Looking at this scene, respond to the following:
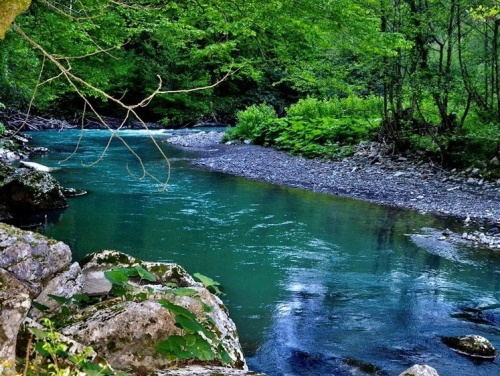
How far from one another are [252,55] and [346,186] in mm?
4500

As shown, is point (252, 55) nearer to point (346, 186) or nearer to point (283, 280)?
point (346, 186)

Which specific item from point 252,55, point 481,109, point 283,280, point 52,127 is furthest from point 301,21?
point 52,127

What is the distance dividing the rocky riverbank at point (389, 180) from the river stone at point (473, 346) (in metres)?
3.83

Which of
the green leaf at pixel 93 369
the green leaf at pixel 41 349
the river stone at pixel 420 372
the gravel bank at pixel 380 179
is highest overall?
the green leaf at pixel 41 349

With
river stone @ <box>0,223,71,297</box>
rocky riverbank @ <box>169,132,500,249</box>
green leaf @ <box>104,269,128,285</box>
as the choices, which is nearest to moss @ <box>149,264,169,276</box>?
river stone @ <box>0,223,71,297</box>

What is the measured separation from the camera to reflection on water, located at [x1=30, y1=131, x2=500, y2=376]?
A: 4863 millimetres

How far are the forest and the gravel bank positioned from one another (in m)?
0.70

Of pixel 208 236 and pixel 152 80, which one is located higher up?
pixel 152 80

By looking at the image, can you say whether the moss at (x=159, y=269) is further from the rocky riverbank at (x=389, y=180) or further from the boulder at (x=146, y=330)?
the rocky riverbank at (x=389, y=180)

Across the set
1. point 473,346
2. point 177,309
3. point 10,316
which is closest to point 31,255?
point 177,309

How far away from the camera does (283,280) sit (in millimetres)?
6594

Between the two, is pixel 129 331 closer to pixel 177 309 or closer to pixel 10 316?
pixel 177 309

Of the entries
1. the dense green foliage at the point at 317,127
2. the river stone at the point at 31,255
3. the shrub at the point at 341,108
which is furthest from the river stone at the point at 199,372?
the dense green foliage at the point at 317,127

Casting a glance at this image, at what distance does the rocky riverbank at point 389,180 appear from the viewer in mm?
10188
